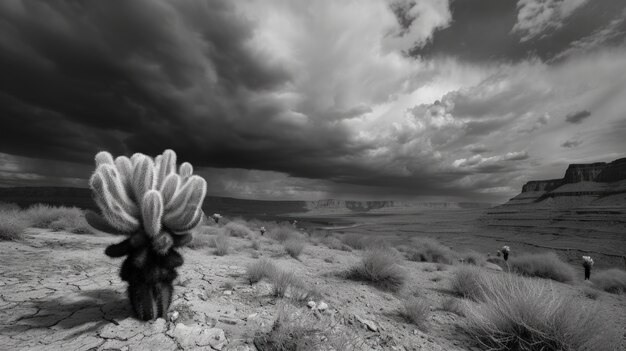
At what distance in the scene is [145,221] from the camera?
9.78 feet

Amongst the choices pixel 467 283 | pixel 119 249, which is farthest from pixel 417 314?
pixel 119 249

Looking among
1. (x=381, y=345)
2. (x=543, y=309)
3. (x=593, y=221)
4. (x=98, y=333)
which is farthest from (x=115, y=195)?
(x=593, y=221)

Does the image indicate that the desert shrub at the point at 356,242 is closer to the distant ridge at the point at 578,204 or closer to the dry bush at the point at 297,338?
the dry bush at the point at 297,338

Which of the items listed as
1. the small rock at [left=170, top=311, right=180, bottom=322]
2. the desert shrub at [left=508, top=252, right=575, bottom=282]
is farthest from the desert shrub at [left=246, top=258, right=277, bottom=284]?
the desert shrub at [left=508, top=252, right=575, bottom=282]

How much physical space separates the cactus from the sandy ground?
437mm

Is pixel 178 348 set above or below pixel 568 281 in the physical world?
above

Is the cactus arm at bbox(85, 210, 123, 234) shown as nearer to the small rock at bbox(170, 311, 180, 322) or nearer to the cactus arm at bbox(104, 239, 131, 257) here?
the cactus arm at bbox(104, 239, 131, 257)

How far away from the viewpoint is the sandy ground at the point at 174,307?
9.49 feet

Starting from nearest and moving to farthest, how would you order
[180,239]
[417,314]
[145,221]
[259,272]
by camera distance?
[145,221]
[180,239]
[417,314]
[259,272]

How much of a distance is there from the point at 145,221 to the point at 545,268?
16.4m

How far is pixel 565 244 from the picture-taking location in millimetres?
44438

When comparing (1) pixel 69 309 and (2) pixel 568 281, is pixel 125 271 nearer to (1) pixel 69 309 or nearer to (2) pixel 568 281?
(1) pixel 69 309

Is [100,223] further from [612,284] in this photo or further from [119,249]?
[612,284]

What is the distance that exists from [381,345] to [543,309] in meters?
2.42
